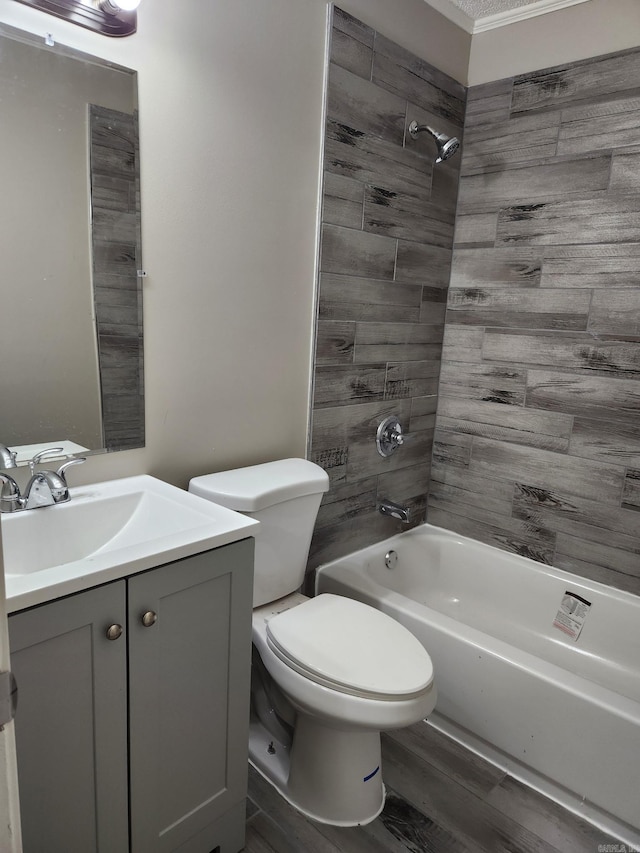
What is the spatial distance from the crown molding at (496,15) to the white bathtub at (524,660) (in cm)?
221

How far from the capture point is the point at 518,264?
2.45 metres

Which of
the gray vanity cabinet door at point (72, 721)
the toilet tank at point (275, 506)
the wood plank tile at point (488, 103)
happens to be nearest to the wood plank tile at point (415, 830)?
the toilet tank at point (275, 506)

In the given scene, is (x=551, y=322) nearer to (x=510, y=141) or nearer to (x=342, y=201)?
(x=510, y=141)

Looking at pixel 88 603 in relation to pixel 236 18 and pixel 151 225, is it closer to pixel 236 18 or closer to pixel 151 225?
pixel 151 225

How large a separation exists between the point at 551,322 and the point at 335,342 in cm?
92

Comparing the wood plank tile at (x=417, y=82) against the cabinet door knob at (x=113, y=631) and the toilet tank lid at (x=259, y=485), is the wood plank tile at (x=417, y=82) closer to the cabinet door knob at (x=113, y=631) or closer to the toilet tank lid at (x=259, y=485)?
the toilet tank lid at (x=259, y=485)

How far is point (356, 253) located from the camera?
2.19 meters

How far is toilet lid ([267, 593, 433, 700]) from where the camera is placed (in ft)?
4.87

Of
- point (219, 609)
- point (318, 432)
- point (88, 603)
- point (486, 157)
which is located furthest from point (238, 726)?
point (486, 157)

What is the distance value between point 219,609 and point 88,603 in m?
0.34

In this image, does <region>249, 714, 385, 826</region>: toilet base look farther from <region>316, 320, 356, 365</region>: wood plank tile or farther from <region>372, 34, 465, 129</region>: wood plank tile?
<region>372, 34, 465, 129</region>: wood plank tile

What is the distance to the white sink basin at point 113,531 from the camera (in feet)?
3.79

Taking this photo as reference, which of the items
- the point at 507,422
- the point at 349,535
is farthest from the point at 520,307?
the point at 349,535

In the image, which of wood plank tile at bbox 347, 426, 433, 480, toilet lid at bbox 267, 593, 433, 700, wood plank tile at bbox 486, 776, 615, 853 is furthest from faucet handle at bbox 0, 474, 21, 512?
wood plank tile at bbox 486, 776, 615, 853
